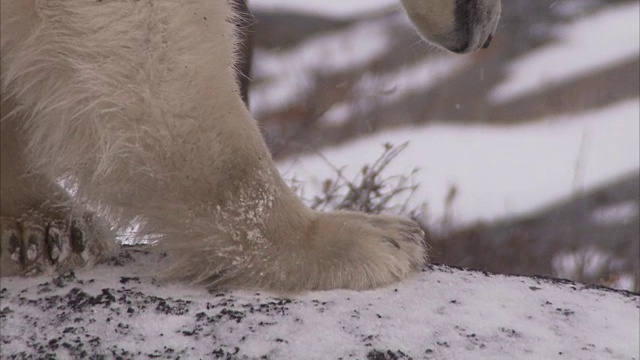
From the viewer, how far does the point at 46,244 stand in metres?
1.81

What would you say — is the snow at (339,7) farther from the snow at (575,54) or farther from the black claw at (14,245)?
the black claw at (14,245)

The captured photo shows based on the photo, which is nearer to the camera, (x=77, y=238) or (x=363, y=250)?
(x=363, y=250)

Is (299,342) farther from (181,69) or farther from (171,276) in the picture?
(181,69)

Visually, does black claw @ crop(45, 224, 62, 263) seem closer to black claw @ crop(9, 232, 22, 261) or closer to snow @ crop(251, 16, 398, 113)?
black claw @ crop(9, 232, 22, 261)

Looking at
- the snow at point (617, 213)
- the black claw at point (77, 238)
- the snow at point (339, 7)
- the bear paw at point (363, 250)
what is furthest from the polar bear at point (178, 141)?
the snow at point (339, 7)

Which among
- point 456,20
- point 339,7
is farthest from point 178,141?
point 339,7

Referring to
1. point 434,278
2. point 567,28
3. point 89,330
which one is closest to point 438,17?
point 434,278

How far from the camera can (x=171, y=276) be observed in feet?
5.49

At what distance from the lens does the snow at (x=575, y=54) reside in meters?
3.61

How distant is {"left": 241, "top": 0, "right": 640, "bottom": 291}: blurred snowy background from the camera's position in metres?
3.27

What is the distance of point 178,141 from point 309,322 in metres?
0.40

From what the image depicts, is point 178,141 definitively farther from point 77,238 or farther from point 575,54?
point 575,54

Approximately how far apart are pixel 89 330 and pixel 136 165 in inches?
11.9

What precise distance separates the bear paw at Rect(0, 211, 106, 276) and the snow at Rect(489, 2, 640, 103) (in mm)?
2404
